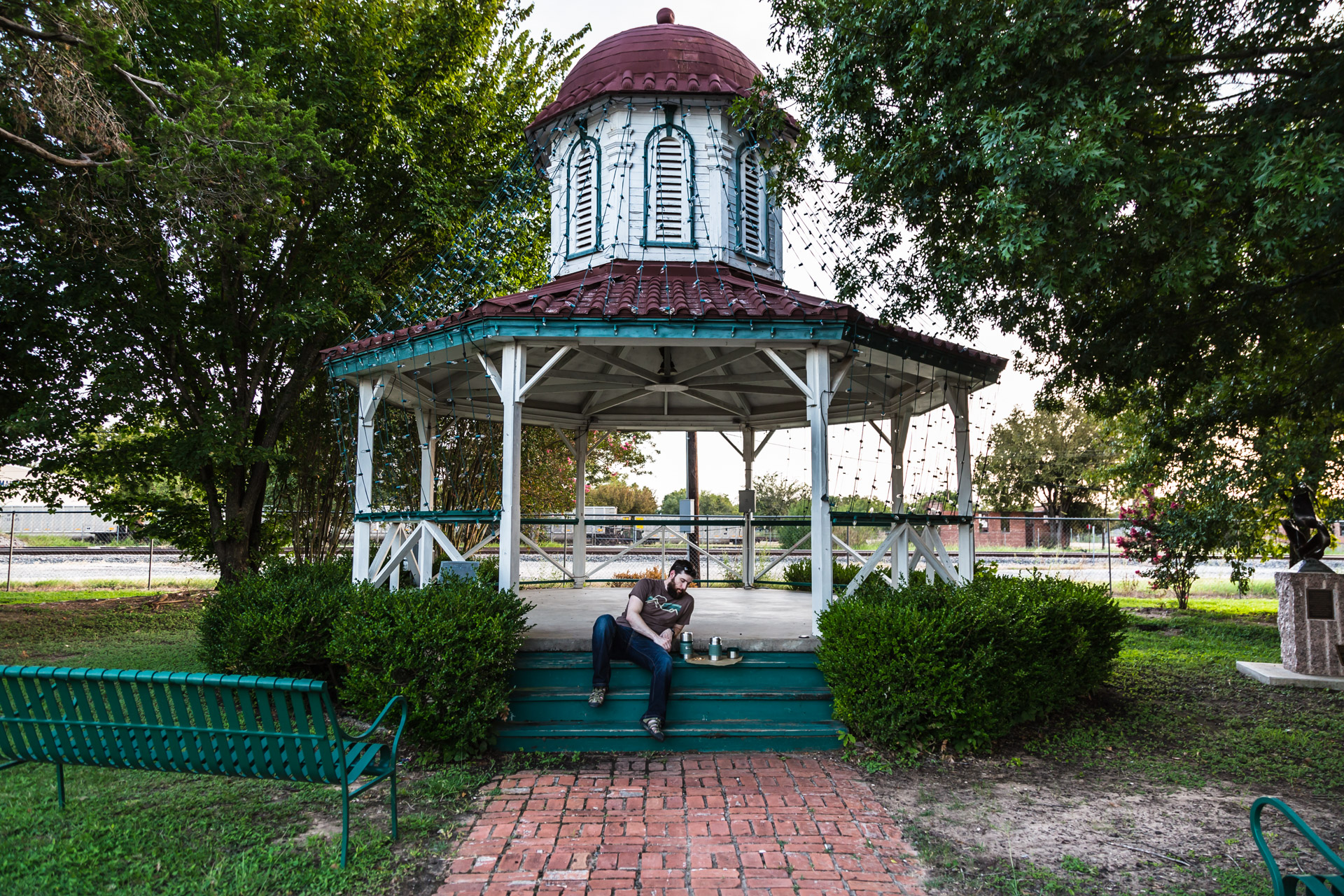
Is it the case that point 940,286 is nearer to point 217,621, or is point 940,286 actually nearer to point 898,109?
point 898,109

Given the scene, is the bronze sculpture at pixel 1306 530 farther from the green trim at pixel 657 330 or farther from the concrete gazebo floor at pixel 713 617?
the green trim at pixel 657 330

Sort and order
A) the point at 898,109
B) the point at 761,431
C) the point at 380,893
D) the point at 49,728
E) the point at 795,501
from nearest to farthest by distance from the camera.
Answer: the point at 380,893, the point at 49,728, the point at 898,109, the point at 761,431, the point at 795,501

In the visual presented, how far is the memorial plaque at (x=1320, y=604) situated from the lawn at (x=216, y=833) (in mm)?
9623

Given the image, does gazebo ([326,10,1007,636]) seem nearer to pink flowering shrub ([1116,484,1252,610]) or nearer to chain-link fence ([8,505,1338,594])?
chain-link fence ([8,505,1338,594])

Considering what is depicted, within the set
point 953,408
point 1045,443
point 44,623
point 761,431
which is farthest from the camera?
point 1045,443

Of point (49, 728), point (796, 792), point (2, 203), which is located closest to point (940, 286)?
point (796, 792)

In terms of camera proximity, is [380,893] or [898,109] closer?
[380,893]

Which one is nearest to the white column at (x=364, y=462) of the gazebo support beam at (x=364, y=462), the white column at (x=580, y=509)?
the gazebo support beam at (x=364, y=462)

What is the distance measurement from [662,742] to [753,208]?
23.5 feet

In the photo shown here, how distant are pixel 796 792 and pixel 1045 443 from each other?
40.5 meters

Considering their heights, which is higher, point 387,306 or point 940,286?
point 387,306

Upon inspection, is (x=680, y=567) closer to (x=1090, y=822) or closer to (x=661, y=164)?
(x=1090, y=822)

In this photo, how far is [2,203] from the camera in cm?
1138

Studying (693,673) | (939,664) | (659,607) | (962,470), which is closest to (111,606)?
(659,607)
